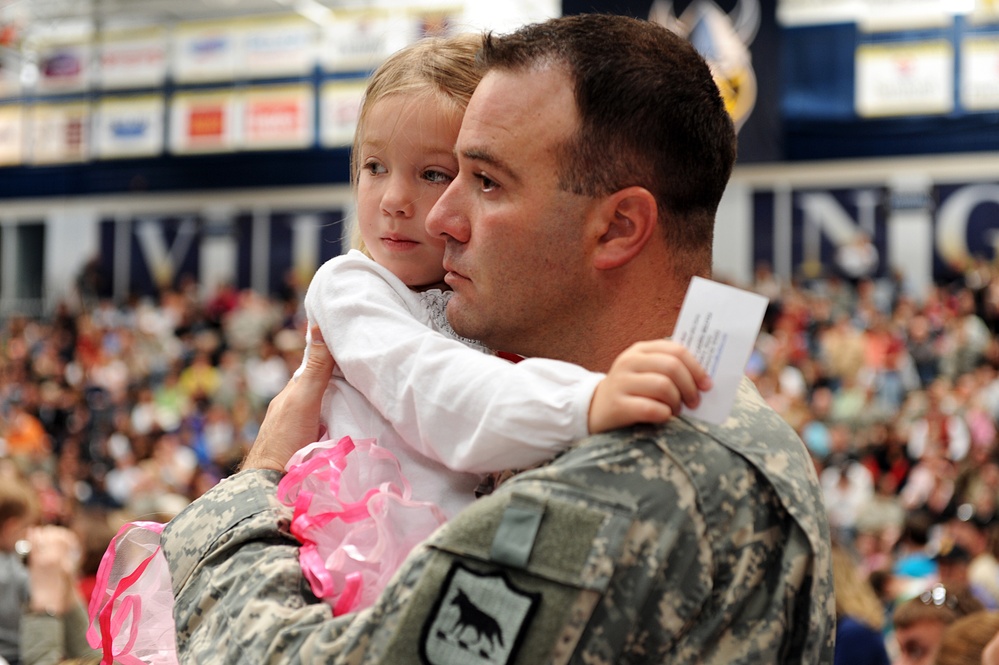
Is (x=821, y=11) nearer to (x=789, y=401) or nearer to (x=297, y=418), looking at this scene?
(x=789, y=401)

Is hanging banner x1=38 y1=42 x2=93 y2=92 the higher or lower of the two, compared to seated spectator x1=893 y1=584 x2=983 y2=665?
higher

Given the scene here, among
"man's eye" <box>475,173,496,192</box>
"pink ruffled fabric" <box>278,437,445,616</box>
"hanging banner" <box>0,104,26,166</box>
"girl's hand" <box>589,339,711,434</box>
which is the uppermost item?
"man's eye" <box>475,173,496,192</box>

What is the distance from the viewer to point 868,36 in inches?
531

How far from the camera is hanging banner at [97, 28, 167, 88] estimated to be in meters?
17.3

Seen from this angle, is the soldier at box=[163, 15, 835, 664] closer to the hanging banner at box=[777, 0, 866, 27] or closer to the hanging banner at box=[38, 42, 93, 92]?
the hanging banner at box=[777, 0, 866, 27]

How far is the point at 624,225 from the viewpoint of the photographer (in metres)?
1.32

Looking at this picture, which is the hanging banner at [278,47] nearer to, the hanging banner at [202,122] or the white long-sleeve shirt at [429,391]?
the hanging banner at [202,122]

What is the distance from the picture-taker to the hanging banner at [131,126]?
55.6ft

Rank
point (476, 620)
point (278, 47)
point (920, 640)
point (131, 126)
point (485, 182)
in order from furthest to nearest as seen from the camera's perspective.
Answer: point (131, 126), point (278, 47), point (920, 640), point (485, 182), point (476, 620)

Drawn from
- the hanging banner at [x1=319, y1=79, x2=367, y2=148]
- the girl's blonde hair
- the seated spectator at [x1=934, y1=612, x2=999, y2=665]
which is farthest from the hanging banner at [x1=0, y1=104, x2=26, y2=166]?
the girl's blonde hair

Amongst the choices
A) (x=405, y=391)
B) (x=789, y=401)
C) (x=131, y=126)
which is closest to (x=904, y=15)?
(x=789, y=401)

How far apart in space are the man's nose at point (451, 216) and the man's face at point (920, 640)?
2.85m

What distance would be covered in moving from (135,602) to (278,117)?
1542 centimetres

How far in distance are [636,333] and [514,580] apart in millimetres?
415
